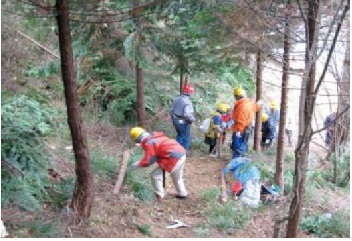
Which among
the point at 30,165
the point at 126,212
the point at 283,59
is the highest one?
the point at 283,59

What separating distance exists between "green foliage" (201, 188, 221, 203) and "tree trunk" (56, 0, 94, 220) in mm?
3009

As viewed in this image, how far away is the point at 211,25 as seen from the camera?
932cm

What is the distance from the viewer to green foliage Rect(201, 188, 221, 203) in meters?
9.41

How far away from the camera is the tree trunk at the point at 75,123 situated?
6.20 meters

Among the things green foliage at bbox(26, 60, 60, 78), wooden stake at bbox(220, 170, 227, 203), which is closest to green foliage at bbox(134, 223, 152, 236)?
wooden stake at bbox(220, 170, 227, 203)

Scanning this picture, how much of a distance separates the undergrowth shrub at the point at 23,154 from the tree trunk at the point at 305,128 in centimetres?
340

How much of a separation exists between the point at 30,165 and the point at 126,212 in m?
1.63

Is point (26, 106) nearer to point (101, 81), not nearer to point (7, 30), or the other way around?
point (7, 30)

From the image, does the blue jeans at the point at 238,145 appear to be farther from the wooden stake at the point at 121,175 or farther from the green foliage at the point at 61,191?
the green foliage at the point at 61,191

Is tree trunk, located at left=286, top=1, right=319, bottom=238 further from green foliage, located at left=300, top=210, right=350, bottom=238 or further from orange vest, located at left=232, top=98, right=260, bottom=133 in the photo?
orange vest, located at left=232, top=98, right=260, bottom=133

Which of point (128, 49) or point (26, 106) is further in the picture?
point (128, 49)

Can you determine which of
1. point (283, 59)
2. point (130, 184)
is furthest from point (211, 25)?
point (130, 184)

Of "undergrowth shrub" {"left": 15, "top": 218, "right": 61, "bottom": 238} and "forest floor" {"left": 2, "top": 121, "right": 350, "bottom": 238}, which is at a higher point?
"undergrowth shrub" {"left": 15, "top": 218, "right": 61, "bottom": 238}

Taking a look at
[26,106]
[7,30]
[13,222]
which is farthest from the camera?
[7,30]
